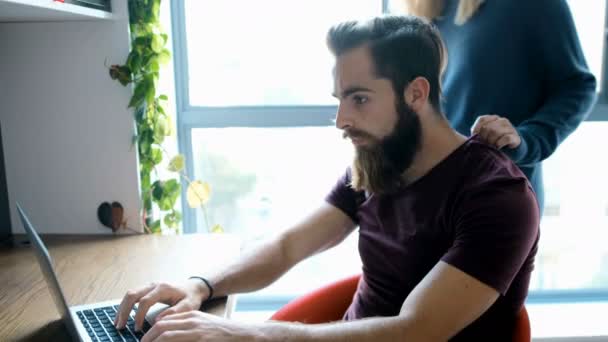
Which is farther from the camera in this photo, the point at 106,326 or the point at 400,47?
the point at 400,47

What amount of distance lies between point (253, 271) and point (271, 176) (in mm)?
948

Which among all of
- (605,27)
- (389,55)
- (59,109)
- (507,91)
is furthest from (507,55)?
(59,109)

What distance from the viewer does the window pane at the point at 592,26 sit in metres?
2.15

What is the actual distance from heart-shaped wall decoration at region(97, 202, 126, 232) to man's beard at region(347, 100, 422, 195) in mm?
908

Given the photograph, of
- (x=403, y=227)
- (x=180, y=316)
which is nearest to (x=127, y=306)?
(x=180, y=316)

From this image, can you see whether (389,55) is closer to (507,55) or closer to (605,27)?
(507,55)

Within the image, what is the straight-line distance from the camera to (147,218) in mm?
1918

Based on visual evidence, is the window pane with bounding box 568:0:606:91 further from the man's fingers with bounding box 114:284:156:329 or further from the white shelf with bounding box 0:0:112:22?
the man's fingers with bounding box 114:284:156:329

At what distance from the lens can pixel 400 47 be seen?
124 centimetres

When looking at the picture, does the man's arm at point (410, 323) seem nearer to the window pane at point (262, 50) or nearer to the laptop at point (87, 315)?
the laptop at point (87, 315)

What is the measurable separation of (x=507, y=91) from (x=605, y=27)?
0.91 metres

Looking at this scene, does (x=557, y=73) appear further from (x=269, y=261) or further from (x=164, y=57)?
(x=164, y=57)

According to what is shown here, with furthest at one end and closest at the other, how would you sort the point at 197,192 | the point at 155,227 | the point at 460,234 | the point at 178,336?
the point at 197,192 → the point at 155,227 → the point at 460,234 → the point at 178,336

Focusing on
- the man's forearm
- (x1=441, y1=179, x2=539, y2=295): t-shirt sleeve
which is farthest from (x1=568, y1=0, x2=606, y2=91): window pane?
the man's forearm
